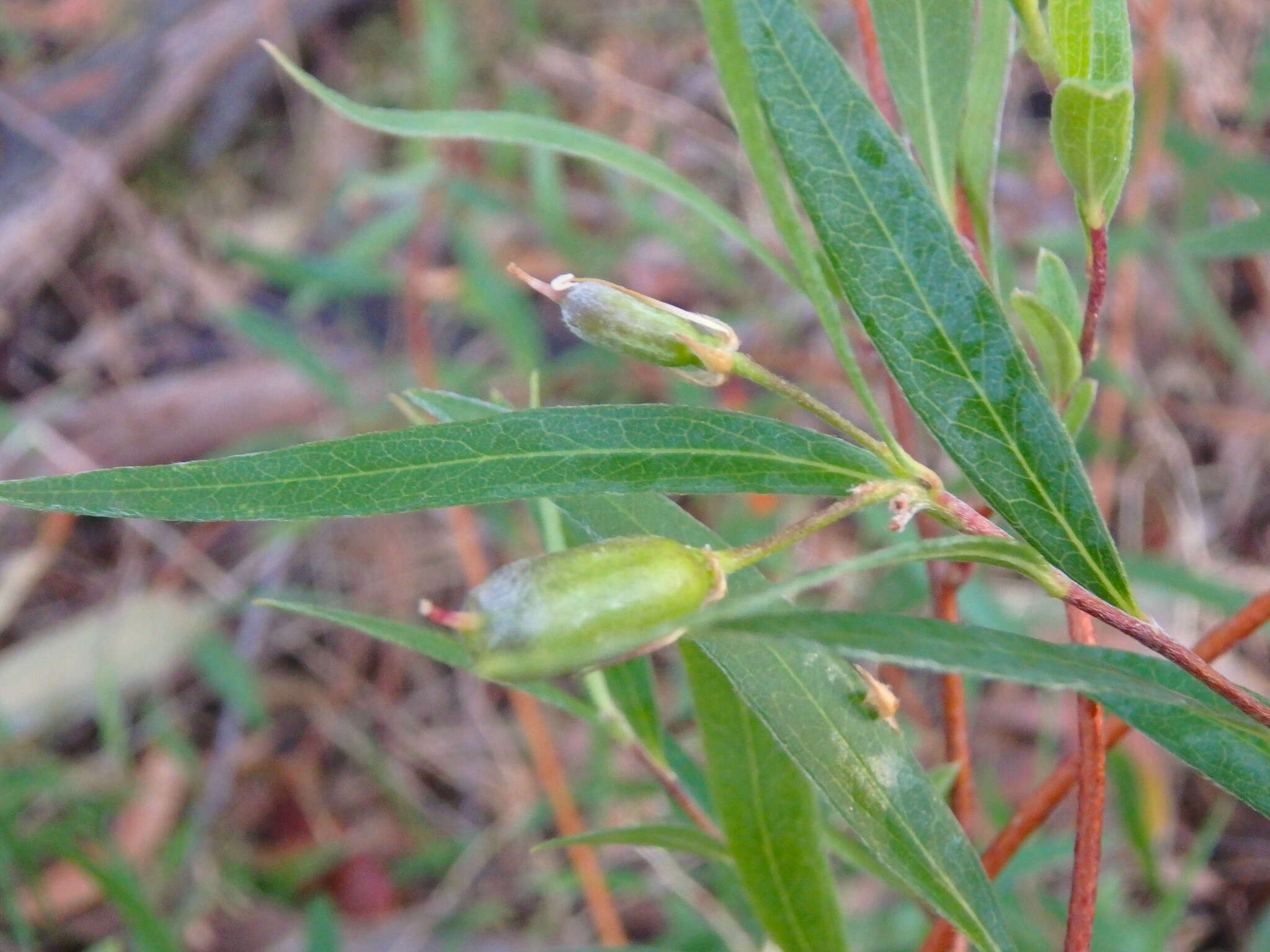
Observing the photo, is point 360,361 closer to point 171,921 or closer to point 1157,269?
point 171,921

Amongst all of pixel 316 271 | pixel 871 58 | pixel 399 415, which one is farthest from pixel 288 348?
pixel 871 58

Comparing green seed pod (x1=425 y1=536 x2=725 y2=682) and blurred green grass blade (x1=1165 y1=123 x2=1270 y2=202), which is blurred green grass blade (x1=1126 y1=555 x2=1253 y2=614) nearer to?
blurred green grass blade (x1=1165 y1=123 x2=1270 y2=202)

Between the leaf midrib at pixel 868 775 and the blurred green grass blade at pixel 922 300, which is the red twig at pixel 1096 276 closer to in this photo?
the blurred green grass blade at pixel 922 300

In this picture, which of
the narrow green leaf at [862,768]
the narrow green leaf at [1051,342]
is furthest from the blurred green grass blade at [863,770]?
the narrow green leaf at [1051,342]

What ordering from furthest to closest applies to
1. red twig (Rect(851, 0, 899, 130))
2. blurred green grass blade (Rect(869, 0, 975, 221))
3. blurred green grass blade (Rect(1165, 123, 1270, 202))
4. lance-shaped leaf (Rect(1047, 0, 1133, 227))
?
1. blurred green grass blade (Rect(1165, 123, 1270, 202))
2. red twig (Rect(851, 0, 899, 130))
3. blurred green grass blade (Rect(869, 0, 975, 221))
4. lance-shaped leaf (Rect(1047, 0, 1133, 227))

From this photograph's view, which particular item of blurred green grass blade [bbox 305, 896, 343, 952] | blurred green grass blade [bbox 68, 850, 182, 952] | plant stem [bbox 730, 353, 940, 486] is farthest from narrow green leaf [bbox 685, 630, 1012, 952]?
blurred green grass blade [bbox 68, 850, 182, 952]

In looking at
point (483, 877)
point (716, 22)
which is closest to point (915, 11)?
point (716, 22)

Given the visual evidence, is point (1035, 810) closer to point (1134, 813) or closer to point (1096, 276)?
point (1096, 276)
